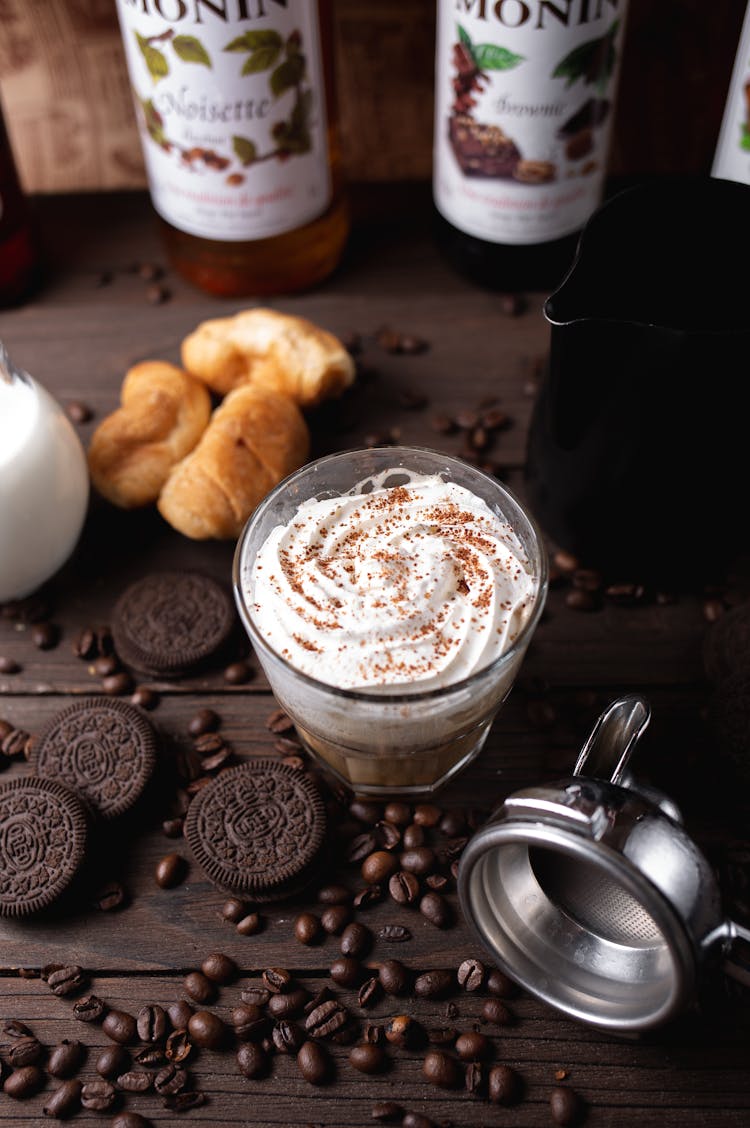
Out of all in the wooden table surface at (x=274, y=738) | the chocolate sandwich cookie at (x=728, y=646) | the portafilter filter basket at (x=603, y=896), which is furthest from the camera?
the chocolate sandwich cookie at (x=728, y=646)

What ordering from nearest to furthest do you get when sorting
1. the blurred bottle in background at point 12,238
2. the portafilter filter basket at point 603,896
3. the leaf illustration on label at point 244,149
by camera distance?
the portafilter filter basket at point 603,896 < the leaf illustration on label at point 244,149 < the blurred bottle in background at point 12,238

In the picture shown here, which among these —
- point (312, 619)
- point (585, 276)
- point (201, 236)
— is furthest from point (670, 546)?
point (201, 236)

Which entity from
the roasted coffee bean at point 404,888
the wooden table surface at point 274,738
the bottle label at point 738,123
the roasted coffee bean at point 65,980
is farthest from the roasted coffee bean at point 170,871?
the bottle label at point 738,123

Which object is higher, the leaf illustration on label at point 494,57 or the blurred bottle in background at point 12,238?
the leaf illustration on label at point 494,57

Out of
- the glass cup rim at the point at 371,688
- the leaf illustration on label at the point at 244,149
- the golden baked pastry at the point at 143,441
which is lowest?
the golden baked pastry at the point at 143,441

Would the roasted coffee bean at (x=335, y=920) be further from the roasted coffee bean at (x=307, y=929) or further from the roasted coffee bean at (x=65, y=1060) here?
the roasted coffee bean at (x=65, y=1060)

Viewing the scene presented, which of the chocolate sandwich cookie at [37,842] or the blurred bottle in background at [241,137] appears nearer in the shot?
the chocolate sandwich cookie at [37,842]
